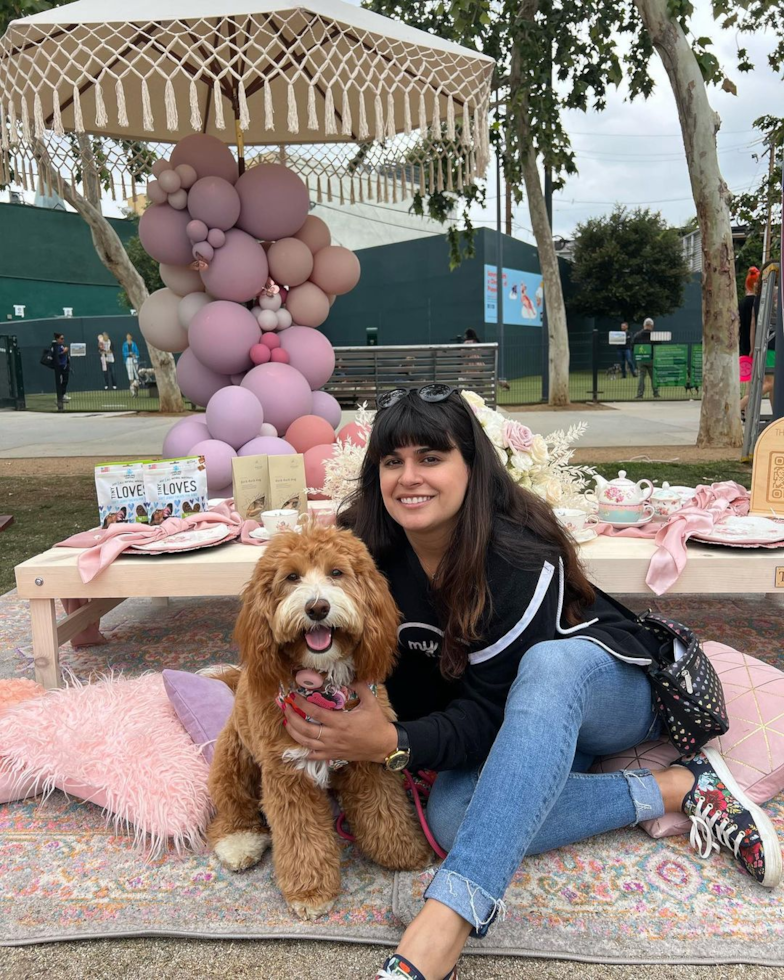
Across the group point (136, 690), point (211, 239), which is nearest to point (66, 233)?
point (211, 239)

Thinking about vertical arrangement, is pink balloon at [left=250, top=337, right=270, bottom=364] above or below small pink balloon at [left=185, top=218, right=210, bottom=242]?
below

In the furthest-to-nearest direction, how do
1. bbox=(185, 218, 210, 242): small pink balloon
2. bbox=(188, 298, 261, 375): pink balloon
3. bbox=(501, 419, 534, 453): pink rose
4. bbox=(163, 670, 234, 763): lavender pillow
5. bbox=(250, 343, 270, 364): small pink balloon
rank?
bbox=(250, 343, 270, 364): small pink balloon < bbox=(188, 298, 261, 375): pink balloon < bbox=(185, 218, 210, 242): small pink balloon < bbox=(501, 419, 534, 453): pink rose < bbox=(163, 670, 234, 763): lavender pillow

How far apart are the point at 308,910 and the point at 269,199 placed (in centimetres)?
428

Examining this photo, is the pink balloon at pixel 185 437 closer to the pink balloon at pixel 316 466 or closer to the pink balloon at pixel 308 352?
the pink balloon at pixel 308 352

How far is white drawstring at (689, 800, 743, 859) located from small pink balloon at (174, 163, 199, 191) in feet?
14.8

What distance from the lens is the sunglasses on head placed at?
1910mm

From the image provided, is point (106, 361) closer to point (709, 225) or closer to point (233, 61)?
point (709, 225)

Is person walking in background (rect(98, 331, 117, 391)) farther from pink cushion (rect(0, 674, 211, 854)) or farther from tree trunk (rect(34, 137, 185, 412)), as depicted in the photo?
pink cushion (rect(0, 674, 211, 854))

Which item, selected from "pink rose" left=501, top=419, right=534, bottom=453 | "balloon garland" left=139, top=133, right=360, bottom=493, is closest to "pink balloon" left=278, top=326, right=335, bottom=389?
"balloon garland" left=139, top=133, right=360, bottom=493

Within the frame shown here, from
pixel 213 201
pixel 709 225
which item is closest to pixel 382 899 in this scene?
pixel 213 201

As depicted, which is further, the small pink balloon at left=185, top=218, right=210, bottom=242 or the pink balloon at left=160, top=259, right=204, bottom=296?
the pink balloon at left=160, top=259, right=204, bottom=296

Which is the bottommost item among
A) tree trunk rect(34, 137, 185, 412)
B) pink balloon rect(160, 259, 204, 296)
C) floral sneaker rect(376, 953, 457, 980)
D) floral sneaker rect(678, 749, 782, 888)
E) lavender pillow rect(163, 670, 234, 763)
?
floral sneaker rect(678, 749, 782, 888)

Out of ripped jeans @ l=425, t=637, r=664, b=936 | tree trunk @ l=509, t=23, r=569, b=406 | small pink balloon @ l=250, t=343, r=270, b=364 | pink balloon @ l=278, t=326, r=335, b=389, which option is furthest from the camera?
tree trunk @ l=509, t=23, r=569, b=406

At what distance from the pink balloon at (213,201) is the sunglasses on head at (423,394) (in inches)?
127
